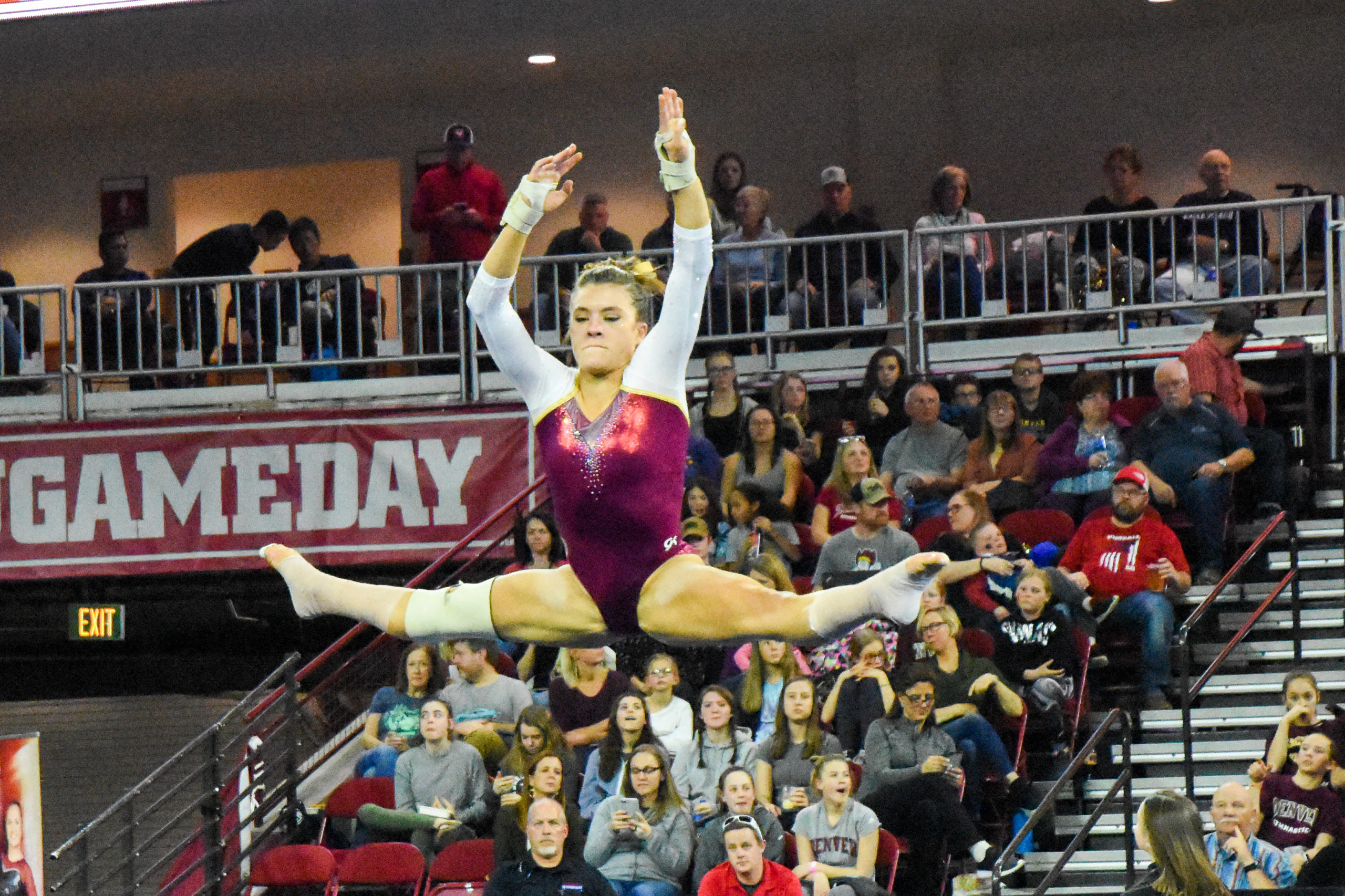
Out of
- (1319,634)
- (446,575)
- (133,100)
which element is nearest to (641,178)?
(133,100)

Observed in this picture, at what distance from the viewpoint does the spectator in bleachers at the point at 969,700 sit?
8055mm

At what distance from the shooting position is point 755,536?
934cm

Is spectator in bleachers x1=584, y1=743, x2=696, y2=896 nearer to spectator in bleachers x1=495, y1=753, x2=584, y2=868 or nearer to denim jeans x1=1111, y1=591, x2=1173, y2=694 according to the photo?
spectator in bleachers x1=495, y1=753, x2=584, y2=868

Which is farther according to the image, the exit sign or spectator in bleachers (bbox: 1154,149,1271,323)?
the exit sign

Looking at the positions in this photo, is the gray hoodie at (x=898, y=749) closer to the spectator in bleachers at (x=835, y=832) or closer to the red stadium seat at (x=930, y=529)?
the spectator in bleachers at (x=835, y=832)

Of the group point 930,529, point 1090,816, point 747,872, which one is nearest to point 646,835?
point 747,872

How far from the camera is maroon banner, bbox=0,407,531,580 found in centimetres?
1080

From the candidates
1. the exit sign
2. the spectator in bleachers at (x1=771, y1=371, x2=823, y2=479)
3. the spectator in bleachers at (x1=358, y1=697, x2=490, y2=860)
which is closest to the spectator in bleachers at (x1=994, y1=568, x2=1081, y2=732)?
the spectator in bleachers at (x1=771, y1=371, x2=823, y2=479)

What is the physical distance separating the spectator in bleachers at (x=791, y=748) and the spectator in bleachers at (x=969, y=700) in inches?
19.0

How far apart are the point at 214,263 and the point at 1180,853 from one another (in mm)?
8529

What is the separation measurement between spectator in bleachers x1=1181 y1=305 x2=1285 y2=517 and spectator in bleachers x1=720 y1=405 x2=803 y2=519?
77.4 inches

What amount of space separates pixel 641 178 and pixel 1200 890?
401 inches

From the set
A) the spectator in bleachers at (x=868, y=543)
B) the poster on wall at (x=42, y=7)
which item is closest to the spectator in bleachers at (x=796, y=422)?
the spectator in bleachers at (x=868, y=543)

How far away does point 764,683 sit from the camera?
859cm
